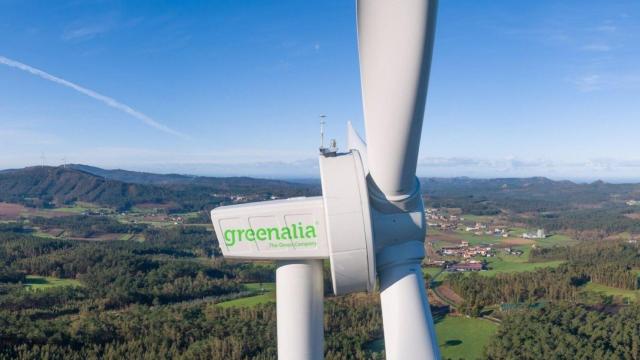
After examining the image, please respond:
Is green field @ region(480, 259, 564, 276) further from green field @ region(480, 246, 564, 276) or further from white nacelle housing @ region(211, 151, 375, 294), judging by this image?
white nacelle housing @ region(211, 151, 375, 294)

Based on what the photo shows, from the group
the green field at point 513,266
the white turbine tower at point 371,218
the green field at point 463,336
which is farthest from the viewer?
the green field at point 513,266

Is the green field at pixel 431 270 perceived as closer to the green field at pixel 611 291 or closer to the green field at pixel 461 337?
the green field at pixel 611 291

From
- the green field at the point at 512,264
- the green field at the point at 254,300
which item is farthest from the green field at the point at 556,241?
the green field at the point at 254,300

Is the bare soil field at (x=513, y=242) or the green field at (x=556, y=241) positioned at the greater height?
the bare soil field at (x=513, y=242)

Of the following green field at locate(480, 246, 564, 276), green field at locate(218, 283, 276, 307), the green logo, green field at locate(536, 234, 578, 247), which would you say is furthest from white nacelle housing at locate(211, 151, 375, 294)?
green field at locate(536, 234, 578, 247)

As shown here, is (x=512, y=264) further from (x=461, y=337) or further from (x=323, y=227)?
(x=323, y=227)
